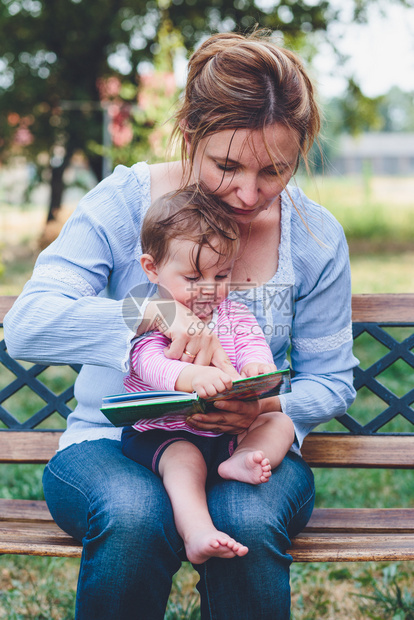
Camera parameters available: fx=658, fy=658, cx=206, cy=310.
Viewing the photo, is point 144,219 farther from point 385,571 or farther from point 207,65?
point 385,571

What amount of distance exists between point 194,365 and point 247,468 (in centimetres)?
31

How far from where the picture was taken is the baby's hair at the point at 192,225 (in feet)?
6.16

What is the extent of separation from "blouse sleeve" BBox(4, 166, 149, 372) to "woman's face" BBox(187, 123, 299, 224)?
0.30 meters

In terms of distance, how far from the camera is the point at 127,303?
1.87 m

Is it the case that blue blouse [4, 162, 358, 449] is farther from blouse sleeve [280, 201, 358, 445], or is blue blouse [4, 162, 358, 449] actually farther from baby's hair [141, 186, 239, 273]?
baby's hair [141, 186, 239, 273]

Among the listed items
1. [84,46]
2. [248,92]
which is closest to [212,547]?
[248,92]

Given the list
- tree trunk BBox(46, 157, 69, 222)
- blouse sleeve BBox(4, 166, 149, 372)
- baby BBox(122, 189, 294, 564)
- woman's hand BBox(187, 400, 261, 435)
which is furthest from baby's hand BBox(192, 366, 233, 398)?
tree trunk BBox(46, 157, 69, 222)

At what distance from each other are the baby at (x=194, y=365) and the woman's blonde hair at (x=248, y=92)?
235 millimetres

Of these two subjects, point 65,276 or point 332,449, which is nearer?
point 65,276

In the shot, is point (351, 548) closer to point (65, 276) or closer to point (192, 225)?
point (192, 225)

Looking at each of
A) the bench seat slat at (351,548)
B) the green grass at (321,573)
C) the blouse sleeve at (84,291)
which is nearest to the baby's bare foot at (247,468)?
the bench seat slat at (351,548)

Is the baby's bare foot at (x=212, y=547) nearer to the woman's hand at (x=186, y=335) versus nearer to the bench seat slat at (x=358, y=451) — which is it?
the woman's hand at (x=186, y=335)

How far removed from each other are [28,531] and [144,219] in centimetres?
101

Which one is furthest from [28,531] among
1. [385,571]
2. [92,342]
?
[385,571]
